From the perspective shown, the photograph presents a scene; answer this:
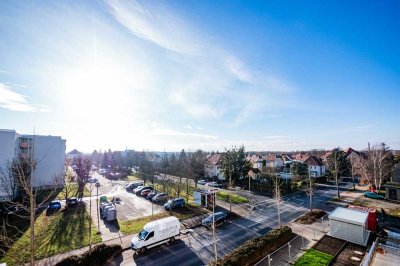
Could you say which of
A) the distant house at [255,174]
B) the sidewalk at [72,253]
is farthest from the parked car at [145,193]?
the distant house at [255,174]

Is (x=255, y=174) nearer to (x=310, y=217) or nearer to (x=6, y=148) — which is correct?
(x=310, y=217)

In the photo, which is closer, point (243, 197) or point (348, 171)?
point (243, 197)

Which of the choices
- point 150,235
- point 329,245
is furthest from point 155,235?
point 329,245

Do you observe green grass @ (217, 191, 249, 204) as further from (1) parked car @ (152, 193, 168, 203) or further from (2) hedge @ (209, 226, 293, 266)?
(2) hedge @ (209, 226, 293, 266)

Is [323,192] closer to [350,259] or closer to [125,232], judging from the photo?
[350,259]

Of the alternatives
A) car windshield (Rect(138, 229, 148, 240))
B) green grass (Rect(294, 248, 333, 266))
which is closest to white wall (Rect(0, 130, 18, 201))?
car windshield (Rect(138, 229, 148, 240))

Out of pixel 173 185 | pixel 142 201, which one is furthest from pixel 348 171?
pixel 142 201

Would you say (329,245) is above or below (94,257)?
below
